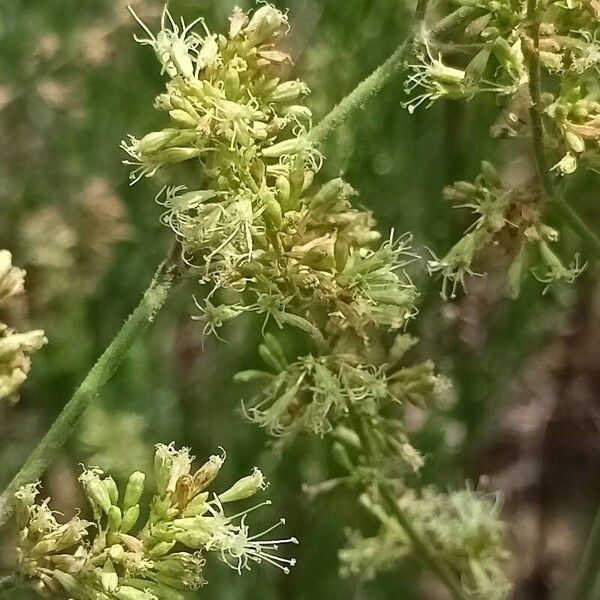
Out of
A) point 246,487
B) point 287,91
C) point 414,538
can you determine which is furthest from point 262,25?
point 414,538

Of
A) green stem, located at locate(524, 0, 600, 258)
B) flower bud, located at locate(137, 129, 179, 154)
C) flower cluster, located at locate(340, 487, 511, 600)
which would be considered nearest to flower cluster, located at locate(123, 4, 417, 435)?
flower bud, located at locate(137, 129, 179, 154)

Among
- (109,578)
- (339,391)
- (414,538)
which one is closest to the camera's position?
(109,578)

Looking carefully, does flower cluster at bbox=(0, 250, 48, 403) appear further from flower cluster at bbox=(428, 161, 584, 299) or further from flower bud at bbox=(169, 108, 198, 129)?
flower cluster at bbox=(428, 161, 584, 299)

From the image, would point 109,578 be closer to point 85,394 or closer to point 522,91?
point 85,394

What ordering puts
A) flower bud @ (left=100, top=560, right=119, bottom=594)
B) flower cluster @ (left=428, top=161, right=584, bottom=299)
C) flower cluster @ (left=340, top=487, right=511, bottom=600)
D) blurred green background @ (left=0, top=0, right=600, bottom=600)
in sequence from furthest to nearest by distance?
blurred green background @ (left=0, top=0, right=600, bottom=600)
flower cluster @ (left=340, top=487, right=511, bottom=600)
flower cluster @ (left=428, top=161, right=584, bottom=299)
flower bud @ (left=100, top=560, right=119, bottom=594)

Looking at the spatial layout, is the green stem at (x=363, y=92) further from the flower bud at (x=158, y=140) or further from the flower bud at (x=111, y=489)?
the flower bud at (x=111, y=489)

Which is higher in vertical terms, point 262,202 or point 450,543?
point 262,202

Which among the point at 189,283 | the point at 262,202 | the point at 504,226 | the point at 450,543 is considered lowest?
the point at 450,543
